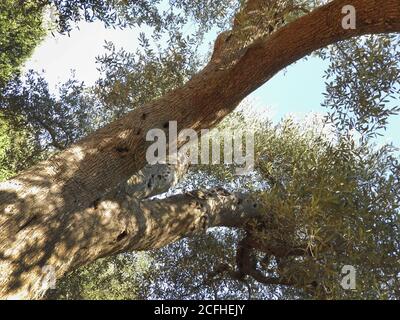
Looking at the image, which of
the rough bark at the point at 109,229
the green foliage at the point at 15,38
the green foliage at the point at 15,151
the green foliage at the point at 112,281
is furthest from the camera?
the green foliage at the point at 15,38

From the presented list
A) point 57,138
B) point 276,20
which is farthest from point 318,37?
point 57,138

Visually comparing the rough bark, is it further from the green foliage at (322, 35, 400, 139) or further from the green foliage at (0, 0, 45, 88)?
the green foliage at (0, 0, 45, 88)

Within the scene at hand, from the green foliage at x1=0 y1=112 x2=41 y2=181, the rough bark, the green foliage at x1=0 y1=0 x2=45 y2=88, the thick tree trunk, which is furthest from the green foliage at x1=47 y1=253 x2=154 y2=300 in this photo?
the green foliage at x1=0 y1=0 x2=45 y2=88

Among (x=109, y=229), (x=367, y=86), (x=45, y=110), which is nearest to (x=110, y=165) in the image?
(x=109, y=229)

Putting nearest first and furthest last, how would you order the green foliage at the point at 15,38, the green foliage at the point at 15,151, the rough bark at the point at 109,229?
the rough bark at the point at 109,229
the green foliage at the point at 15,151
the green foliage at the point at 15,38

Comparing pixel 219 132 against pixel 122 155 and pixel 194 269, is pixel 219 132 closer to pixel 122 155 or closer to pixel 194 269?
pixel 194 269

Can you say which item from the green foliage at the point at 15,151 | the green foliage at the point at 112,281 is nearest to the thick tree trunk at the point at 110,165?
the green foliage at the point at 112,281

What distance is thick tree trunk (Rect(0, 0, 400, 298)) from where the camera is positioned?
172 inches

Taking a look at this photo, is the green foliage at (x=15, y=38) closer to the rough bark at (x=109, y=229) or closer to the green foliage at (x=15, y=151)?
the green foliage at (x=15, y=151)

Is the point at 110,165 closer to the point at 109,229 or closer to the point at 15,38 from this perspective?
the point at 109,229

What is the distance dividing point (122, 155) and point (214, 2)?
6874mm

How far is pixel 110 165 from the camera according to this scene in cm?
518

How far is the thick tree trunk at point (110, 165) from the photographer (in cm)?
437

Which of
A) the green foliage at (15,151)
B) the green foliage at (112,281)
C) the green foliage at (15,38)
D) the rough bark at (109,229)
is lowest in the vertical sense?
the green foliage at (112,281)
